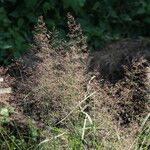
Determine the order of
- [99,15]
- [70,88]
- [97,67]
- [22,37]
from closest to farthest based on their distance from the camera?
[70,88], [97,67], [22,37], [99,15]

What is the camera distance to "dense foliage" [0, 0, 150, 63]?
502 cm

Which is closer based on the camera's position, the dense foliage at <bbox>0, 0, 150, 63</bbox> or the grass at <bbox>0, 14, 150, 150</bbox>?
the grass at <bbox>0, 14, 150, 150</bbox>

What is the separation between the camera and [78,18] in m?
5.34

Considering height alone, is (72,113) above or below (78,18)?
below

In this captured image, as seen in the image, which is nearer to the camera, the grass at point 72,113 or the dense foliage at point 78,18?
the grass at point 72,113

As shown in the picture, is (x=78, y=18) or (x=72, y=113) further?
(x=78, y=18)

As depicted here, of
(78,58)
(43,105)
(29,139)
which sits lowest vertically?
(29,139)

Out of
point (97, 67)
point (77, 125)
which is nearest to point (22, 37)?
point (97, 67)

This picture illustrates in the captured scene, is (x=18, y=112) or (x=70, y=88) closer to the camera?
(x=70, y=88)

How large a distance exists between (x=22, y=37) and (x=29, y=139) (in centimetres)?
159

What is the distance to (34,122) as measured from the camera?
3662mm

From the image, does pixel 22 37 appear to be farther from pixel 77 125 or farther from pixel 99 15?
pixel 77 125

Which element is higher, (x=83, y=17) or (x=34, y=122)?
(x=83, y=17)

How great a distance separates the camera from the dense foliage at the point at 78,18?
5.02 metres
